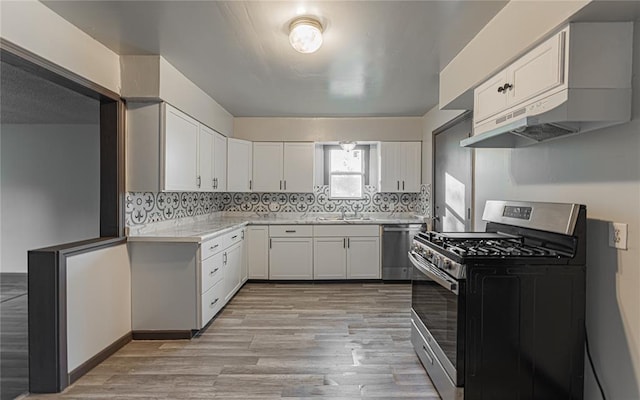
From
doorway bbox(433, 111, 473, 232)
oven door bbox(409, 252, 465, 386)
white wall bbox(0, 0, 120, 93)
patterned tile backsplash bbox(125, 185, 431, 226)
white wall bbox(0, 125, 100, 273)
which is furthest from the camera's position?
patterned tile backsplash bbox(125, 185, 431, 226)

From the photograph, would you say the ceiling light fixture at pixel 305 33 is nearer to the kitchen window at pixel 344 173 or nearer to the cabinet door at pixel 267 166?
the cabinet door at pixel 267 166

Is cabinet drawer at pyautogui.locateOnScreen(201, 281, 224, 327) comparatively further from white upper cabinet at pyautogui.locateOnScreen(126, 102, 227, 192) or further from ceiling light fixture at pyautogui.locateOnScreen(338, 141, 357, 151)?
ceiling light fixture at pyautogui.locateOnScreen(338, 141, 357, 151)

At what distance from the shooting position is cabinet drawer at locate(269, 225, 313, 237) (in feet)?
15.2

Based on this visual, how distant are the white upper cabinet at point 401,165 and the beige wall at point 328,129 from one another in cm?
12

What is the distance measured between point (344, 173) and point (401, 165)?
3.01ft

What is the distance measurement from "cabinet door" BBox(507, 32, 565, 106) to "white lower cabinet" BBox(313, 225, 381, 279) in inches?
116

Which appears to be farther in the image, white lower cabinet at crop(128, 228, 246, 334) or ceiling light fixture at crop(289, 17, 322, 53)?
white lower cabinet at crop(128, 228, 246, 334)

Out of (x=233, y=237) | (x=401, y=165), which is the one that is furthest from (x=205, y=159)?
(x=401, y=165)

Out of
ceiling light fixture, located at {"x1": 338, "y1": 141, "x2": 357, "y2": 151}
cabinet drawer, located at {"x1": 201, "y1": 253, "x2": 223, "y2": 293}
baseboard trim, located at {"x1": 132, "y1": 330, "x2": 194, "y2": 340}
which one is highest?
ceiling light fixture, located at {"x1": 338, "y1": 141, "x2": 357, "y2": 151}

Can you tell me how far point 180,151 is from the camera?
3.29 meters

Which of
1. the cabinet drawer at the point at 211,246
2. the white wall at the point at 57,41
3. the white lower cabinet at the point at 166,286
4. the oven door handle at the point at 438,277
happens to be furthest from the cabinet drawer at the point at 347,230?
the white wall at the point at 57,41

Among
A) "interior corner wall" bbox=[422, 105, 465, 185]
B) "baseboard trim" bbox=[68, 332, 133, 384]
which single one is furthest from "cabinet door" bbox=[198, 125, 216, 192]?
"interior corner wall" bbox=[422, 105, 465, 185]

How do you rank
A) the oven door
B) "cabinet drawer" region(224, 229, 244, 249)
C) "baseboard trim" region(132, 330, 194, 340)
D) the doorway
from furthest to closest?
1. "cabinet drawer" region(224, 229, 244, 249)
2. the doorway
3. "baseboard trim" region(132, 330, 194, 340)
4. the oven door

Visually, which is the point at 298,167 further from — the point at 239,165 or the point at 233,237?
the point at 233,237
